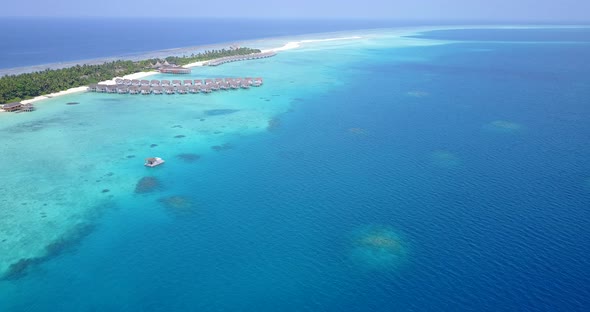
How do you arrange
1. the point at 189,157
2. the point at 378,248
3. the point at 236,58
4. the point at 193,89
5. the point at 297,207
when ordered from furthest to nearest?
the point at 236,58 < the point at 193,89 < the point at 189,157 < the point at 297,207 < the point at 378,248

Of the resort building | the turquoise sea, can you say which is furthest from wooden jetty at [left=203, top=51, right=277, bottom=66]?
the turquoise sea

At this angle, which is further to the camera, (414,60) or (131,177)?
(414,60)

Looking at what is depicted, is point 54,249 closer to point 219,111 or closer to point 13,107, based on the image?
point 219,111

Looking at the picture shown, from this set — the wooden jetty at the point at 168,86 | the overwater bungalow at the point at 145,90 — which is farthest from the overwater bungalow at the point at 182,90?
the overwater bungalow at the point at 145,90

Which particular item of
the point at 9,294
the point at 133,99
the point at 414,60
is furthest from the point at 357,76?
the point at 9,294

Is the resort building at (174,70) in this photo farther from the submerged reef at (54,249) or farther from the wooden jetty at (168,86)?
the submerged reef at (54,249)

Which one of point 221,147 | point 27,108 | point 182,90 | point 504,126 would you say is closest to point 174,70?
point 182,90

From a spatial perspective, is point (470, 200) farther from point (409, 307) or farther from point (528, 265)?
point (409, 307)
